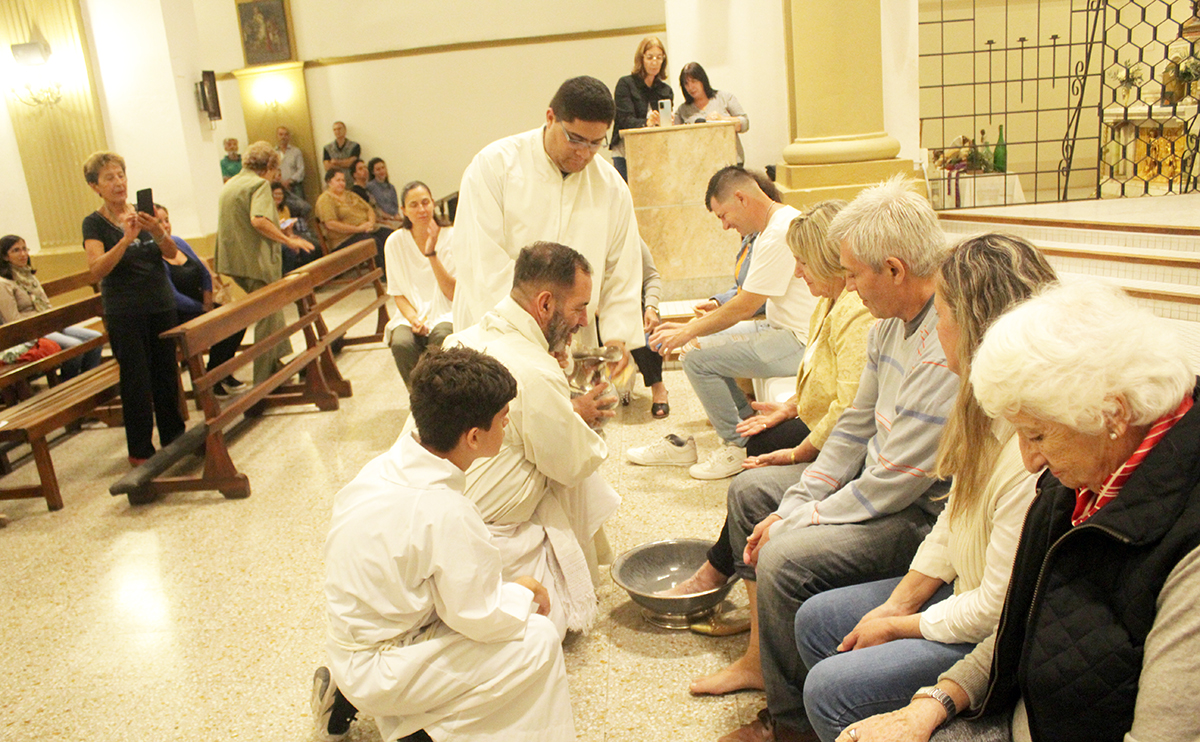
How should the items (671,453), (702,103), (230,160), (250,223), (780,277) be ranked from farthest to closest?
(230,160) → (702,103) → (250,223) → (671,453) → (780,277)

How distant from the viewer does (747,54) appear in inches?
271

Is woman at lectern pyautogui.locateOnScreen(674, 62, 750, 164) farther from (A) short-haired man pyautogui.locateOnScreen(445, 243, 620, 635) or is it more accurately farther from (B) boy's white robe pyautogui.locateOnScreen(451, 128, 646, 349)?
(A) short-haired man pyautogui.locateOnScreen(445, 243, 620, 635)

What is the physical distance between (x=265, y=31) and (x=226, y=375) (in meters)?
8.68

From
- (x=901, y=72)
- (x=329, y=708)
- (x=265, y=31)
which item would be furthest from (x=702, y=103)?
(x=265, y=31)

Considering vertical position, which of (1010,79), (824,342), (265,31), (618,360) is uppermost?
(265,31)

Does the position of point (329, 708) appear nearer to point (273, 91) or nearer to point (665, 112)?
point (665, 112)

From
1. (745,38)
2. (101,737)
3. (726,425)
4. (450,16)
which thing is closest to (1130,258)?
(726,425)

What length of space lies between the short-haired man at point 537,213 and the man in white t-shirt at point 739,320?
59 centimetres

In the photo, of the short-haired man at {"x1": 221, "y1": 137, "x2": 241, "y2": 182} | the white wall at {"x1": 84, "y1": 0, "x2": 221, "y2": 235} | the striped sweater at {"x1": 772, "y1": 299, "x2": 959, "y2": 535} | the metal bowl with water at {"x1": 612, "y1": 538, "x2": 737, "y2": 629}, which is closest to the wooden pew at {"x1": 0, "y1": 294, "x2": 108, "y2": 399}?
the white wall at {"x1": 84, "y1": 0, "x2": 221, "y2": 235}

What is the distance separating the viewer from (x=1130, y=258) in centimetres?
442

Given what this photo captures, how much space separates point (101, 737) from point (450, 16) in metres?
10.3

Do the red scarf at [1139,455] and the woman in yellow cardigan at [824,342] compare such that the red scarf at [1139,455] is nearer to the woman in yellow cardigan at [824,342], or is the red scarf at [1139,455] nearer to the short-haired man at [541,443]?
the woman in yellow cardigan at [824,342]

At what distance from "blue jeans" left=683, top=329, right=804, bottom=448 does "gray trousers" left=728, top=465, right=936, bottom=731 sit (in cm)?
171

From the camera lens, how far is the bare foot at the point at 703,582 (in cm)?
257
